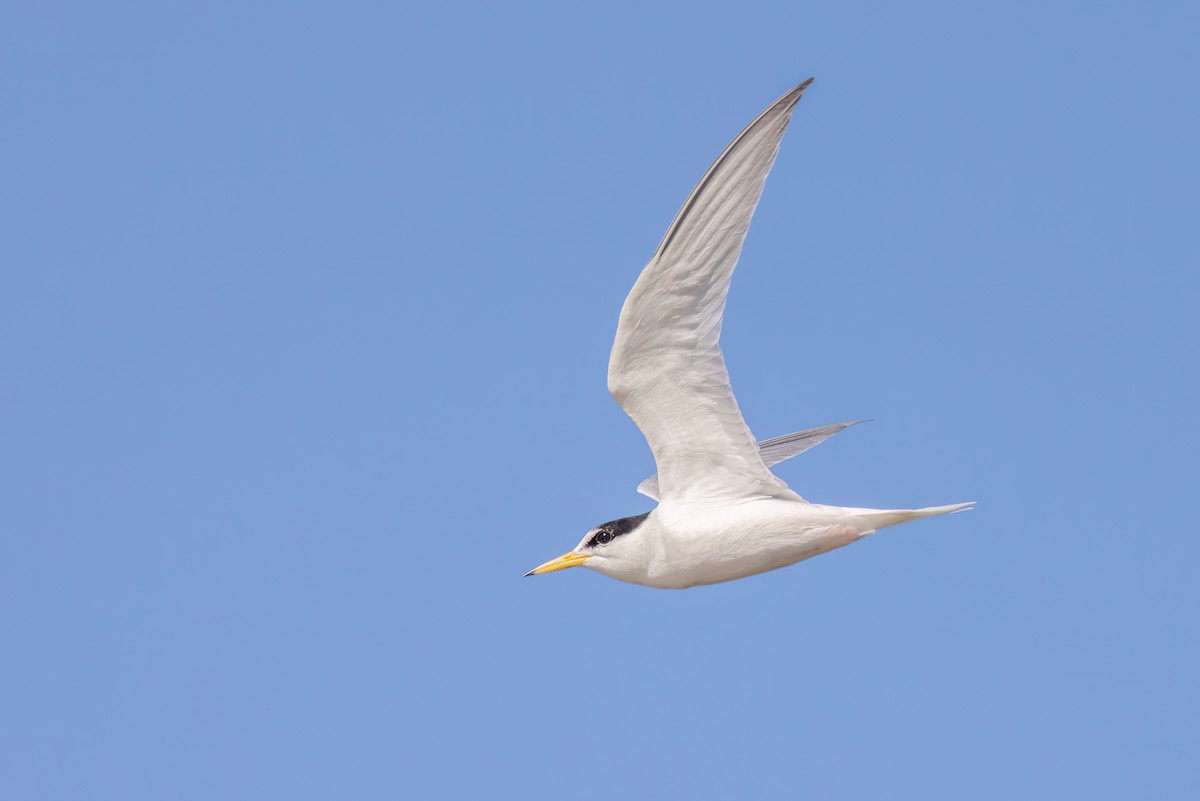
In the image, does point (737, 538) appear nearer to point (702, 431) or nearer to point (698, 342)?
point (702, 431)

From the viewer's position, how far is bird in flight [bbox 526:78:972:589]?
10445 mm

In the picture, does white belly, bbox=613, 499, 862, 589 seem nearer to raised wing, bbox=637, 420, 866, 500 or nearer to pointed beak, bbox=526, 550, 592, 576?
pointed beak, bbox=526, 550, 592, 576

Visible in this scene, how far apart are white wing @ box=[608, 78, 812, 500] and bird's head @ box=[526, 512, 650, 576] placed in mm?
449

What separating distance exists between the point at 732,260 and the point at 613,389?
1.64 m

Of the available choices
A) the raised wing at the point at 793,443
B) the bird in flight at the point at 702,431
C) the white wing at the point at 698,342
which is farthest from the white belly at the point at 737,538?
the raised wing at the point at 793,443

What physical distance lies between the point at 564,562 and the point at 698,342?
9.47 feet

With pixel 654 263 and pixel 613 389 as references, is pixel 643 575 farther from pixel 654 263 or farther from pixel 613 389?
pixel 654 263

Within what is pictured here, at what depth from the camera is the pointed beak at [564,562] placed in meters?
13.0

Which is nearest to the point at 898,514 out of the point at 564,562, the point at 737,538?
the point at 737,538

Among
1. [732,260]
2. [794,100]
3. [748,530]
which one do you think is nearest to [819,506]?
[748,530]

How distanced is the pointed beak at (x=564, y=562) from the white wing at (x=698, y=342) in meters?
1.06

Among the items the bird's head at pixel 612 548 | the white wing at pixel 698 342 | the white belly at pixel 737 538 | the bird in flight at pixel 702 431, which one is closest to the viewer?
the white wing at pixel 698 342

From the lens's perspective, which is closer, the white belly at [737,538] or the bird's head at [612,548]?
the white belly at [737,538]

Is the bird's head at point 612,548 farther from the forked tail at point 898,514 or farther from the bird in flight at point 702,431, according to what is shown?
the forked tail at point 898,514
